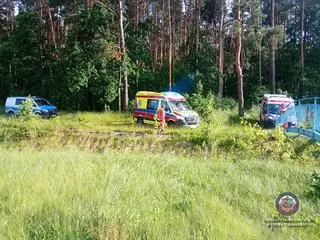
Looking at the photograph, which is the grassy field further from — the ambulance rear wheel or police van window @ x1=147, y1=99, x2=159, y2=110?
the ambulance rear wheel

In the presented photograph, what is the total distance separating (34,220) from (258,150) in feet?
28.5

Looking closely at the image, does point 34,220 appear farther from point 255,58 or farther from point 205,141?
point 255,58

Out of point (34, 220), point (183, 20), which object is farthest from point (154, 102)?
point (183, 20)

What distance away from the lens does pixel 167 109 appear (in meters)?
23.5

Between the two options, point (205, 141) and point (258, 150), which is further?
point (205, 141)

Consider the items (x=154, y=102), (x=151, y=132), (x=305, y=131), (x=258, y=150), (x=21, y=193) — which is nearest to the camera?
(x=21, y=193)

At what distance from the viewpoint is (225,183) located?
23.0 feet

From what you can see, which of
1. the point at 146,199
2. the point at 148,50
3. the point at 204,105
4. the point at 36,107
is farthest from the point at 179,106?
the point at 148,50

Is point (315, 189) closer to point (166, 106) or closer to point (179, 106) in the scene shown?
point (166, 106)

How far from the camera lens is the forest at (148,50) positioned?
31.9 m

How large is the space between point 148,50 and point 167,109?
2083 cm

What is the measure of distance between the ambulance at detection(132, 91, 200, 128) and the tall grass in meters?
14.6

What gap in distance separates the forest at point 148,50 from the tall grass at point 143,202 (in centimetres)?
2211

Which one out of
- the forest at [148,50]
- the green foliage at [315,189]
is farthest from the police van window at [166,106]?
the green foliage at [315,189]
